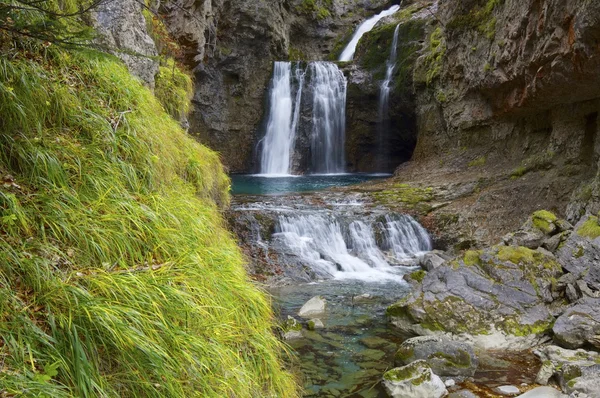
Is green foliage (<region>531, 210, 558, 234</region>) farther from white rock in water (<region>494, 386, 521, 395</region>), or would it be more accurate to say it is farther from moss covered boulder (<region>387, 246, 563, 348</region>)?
white rock in water (<region>494, 386, 521, 395</region>)

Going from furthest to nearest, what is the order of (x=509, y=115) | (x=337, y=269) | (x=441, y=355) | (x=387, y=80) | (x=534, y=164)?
(x=387, y=80) → (x=509, y=115) → (x=534, y=164) → (x=337, y=269) → (x=441, y=355)

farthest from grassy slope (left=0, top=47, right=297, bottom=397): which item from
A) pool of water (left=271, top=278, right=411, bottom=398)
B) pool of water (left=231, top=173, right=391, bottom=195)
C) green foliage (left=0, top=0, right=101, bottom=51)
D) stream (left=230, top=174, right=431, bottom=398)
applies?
pool of water (left=231, top=173, right=391, bottom=195)

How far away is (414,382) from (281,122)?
67.5 ft

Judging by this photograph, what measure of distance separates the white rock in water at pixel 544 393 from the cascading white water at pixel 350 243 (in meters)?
5.01

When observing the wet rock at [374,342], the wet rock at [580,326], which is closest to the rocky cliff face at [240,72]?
the wet rock at [374,342]

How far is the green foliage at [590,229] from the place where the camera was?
7678 millimetres

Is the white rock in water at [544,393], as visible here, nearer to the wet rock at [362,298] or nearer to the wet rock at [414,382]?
the wet rock at [414,382]

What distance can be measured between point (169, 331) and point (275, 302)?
5.11 metres

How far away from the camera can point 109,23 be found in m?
6.44

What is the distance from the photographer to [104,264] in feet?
9.21

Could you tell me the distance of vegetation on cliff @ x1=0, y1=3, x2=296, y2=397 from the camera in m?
2.25

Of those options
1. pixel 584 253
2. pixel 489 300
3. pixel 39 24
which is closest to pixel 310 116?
pixel 584 253

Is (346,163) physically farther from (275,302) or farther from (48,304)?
(48,304)

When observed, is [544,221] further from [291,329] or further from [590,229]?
[291,329]
